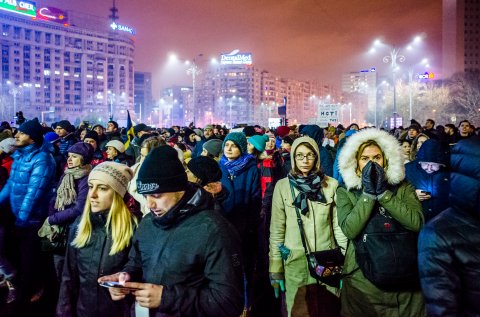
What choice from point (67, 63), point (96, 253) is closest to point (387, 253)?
point (96, 253)

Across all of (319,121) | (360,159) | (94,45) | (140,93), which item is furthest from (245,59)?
(360,159)

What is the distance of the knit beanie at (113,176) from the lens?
143 inches

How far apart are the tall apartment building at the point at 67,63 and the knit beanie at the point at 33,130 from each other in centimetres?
10597

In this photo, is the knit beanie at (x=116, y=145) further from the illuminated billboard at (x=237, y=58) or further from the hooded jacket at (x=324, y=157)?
the illuminated billboard at (x=237, y=58)

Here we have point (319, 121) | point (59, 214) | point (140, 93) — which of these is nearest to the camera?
point (59, 214)

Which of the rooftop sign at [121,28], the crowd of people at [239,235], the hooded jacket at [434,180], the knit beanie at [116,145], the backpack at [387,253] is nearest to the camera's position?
the crowd of people at [239,235]

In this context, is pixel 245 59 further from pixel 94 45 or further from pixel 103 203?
pixel 103 203

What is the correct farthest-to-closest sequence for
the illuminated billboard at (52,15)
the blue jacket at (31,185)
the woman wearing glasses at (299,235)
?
the illuminated billboard at (52,15)
the blue jacket at (31,185)
the woman wearing glasses at (299,235)

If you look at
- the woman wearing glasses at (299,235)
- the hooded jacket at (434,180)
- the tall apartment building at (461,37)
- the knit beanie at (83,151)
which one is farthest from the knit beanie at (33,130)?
the tall apartment building at (461,37)

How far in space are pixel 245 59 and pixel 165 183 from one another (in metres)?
131

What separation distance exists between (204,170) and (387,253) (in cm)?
232

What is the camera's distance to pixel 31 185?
18.6ft

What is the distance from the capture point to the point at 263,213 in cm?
623

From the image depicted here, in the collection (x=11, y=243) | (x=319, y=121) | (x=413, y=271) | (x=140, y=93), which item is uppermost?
(x=140, y=93)
